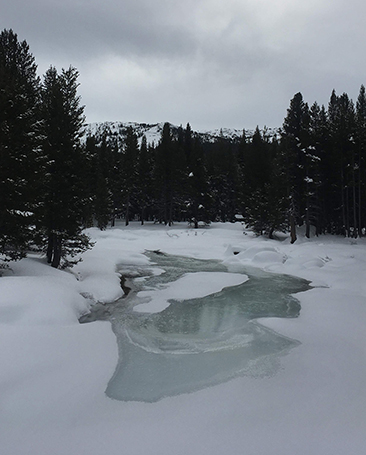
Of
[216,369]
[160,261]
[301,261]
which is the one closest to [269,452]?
[216,369]

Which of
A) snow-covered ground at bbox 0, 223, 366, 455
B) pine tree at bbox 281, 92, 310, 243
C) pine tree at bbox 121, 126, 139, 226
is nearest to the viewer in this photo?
snow-covered ground at bbox 0, 223, 366, 455

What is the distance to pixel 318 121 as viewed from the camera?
31.7 m

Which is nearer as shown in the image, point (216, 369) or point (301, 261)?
point (216, 369)

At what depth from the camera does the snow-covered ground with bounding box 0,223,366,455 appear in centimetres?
354

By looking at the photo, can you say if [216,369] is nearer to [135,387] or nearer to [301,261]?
[135,387]

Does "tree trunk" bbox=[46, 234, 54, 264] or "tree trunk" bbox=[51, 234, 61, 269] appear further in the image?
"tree trunk" bbox=[46, 234, 54, 264]

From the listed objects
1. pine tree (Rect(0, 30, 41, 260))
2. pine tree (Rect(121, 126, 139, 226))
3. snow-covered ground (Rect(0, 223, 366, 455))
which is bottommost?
snow-covered ground (Rect(0, 223, 366, 455))

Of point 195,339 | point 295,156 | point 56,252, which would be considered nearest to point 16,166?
point 56,252

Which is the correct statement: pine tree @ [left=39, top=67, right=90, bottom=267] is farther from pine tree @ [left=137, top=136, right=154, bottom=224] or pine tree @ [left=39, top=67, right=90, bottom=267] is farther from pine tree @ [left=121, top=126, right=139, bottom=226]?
pine tree @ [left=137, top=136, right=154, bottom=224]

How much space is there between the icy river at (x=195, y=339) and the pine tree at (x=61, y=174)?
15.4 feet

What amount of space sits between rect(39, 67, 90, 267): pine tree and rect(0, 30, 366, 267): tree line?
0.16 feet

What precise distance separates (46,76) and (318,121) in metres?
28.2

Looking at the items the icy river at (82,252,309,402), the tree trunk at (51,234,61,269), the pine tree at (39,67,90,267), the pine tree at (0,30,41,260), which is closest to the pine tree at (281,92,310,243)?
the icy river at (82,252,309,402)

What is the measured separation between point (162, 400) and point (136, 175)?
46774mm
